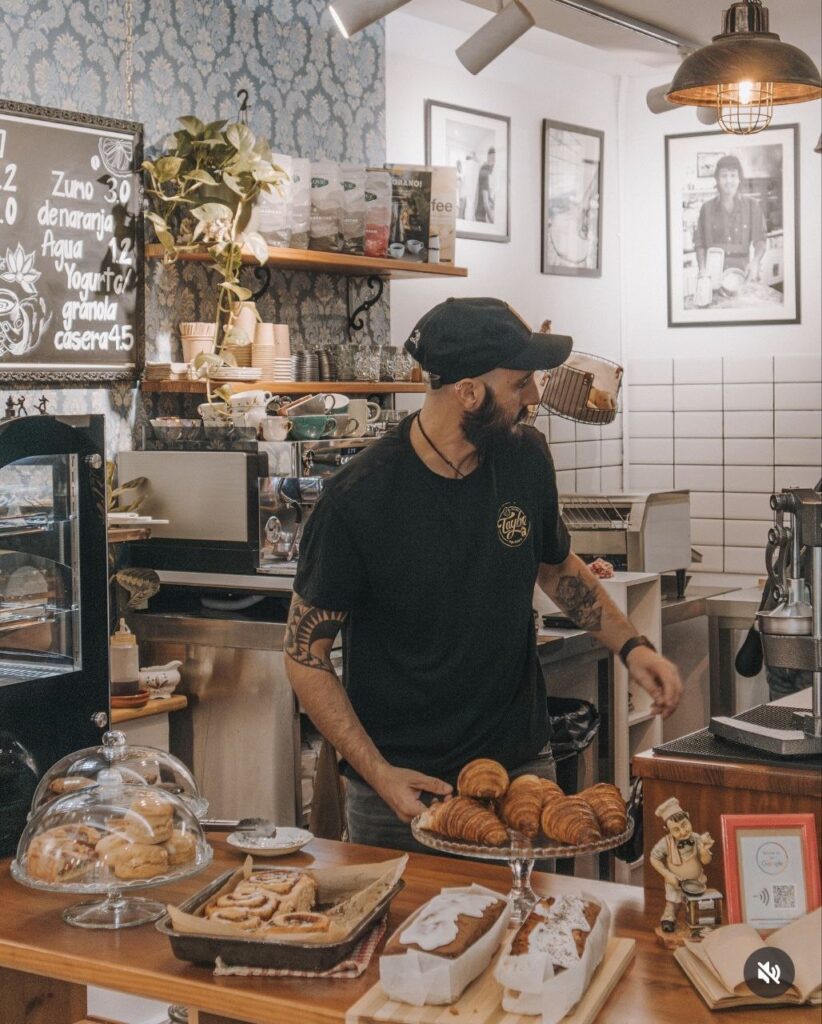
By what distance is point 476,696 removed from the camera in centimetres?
249

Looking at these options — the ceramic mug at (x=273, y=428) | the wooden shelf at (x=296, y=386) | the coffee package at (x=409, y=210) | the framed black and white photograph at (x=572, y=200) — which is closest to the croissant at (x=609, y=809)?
the ceramic mug at (x=273, y=428)

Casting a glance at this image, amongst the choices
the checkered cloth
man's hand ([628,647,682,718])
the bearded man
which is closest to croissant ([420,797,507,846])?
the checkered cloth

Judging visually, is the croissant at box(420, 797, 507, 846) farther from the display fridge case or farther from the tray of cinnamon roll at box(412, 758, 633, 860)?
the display fridge case

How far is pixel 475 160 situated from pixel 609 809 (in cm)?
408

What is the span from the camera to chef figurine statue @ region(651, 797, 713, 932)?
1.76 metres

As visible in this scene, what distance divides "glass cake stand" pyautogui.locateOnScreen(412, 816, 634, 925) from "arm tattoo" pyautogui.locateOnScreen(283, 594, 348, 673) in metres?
0.56

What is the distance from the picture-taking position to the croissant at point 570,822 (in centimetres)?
179

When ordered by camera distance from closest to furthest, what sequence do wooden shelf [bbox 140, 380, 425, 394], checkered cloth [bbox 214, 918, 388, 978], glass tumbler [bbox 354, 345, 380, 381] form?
1. checkered cloth [bbox 214, 918, 388, 978]
2. wooden shelf [bbox 140, 380, 425, 394]
3. glass tumbler [bbox 354, 345, 380, 381]

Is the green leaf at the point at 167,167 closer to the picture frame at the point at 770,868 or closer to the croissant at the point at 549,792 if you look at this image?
the croissant at the point at 549,792

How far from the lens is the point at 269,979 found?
1.66 meters

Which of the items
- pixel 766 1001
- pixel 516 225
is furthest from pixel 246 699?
pixel 516 225

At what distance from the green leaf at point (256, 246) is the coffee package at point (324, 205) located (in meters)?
0.39

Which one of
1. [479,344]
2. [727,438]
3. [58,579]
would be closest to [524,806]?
[479,344]

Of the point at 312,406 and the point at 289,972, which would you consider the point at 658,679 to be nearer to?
the point at 289,972
